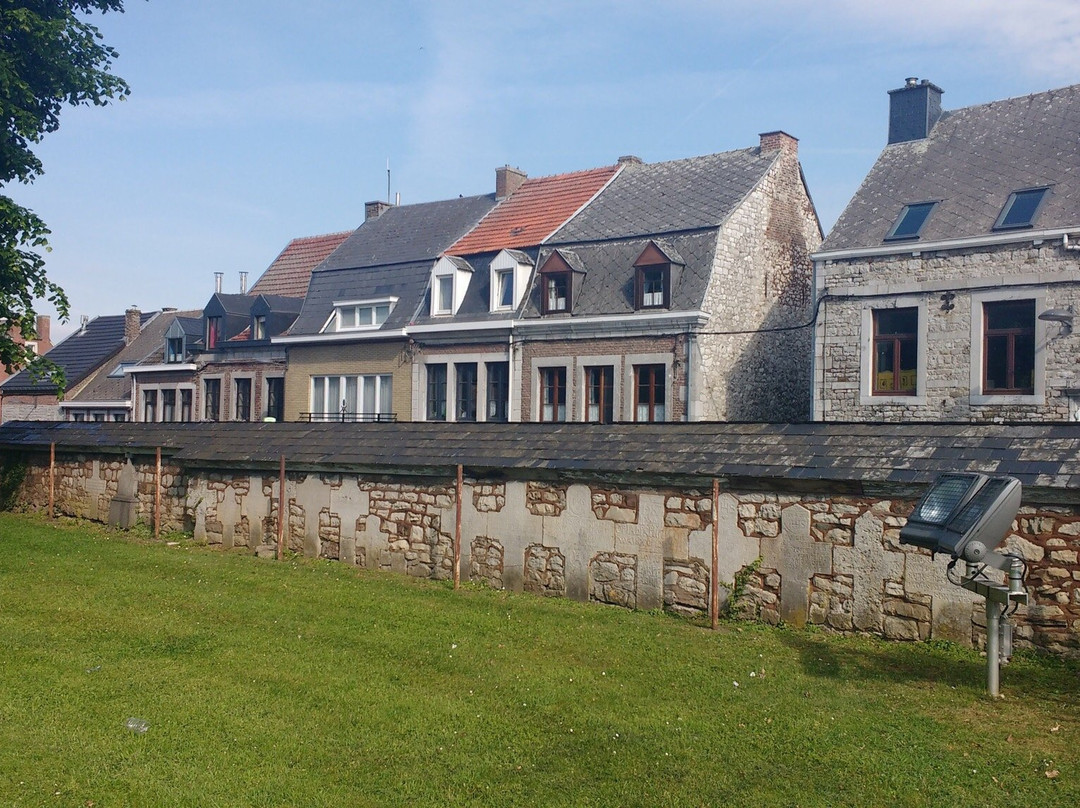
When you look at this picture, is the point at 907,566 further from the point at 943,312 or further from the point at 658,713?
the point at 943,312

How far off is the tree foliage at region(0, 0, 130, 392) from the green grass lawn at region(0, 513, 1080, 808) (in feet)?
30.4

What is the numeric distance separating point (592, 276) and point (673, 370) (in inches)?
167

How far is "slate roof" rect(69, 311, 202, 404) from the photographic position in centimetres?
4553

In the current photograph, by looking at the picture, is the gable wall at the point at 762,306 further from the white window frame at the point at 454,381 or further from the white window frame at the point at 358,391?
the white window frame at the point at 358,391

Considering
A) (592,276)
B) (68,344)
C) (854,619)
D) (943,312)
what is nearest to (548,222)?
(592,276)

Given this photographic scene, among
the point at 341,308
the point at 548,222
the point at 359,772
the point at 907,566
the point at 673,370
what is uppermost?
the point at 548,222

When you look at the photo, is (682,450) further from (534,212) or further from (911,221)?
(534,212)

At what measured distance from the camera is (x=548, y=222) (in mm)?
32750

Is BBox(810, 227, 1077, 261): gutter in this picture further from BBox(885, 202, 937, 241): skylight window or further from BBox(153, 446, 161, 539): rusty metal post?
BBox(153, 446, 161, 539): rusty metal post

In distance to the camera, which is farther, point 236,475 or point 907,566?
point 236,475

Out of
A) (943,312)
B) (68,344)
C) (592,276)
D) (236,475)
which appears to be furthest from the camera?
(68,344)

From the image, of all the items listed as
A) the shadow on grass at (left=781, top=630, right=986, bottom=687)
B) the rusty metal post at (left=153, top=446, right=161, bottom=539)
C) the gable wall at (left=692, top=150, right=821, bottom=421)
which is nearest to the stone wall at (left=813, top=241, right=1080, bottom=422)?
the gable wall at (left=692, top=150, right=821, bottom=421)

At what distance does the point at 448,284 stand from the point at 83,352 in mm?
25296

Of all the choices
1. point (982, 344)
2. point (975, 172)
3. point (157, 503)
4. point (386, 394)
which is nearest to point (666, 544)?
point (157, 503)
